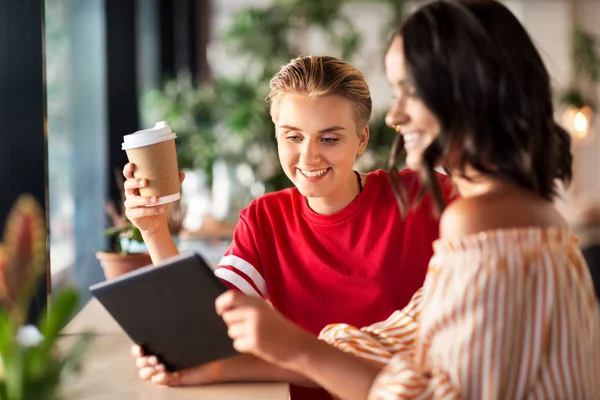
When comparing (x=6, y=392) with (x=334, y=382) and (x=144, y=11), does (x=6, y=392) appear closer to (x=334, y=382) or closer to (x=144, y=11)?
(x=334, y=382)

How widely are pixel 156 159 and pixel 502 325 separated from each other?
0.73 metres

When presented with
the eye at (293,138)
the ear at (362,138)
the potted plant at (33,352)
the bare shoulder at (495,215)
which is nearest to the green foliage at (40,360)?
the potted plant at (33,352)

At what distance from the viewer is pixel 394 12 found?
18.9ft

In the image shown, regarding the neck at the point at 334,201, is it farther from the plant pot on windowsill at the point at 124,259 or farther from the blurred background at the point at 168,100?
the plant pot on windowsill at the point at 124,259

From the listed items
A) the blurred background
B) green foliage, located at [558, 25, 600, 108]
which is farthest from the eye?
green foliage, located at [558, 25, 600, 108]

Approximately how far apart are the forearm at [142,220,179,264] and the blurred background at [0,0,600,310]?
0.32m

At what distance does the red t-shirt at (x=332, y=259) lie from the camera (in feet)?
5.38

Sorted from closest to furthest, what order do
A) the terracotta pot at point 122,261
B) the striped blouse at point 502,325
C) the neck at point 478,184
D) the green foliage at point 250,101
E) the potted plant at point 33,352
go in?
the potted plant at point 33,352 → the striped blouse at point 502,325 → the neck at point 478,184 → the terracotta pot at point 122,261 → the green foliage at point 250,101

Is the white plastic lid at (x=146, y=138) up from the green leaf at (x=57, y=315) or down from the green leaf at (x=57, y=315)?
up

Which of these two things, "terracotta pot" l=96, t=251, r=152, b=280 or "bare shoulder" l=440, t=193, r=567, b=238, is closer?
"bare shoulder" l=440, t=193, r=567, b=238

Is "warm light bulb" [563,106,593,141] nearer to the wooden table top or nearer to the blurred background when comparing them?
the blurred background

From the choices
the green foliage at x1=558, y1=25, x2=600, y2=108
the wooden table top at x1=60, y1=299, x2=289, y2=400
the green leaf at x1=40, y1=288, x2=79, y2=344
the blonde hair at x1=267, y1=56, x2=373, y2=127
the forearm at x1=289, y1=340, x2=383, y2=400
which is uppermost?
the green foliage at x1=558, y1=25, x2=600, y2=108

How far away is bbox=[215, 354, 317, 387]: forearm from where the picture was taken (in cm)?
136

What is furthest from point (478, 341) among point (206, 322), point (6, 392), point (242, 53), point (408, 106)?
point (242, 53)
